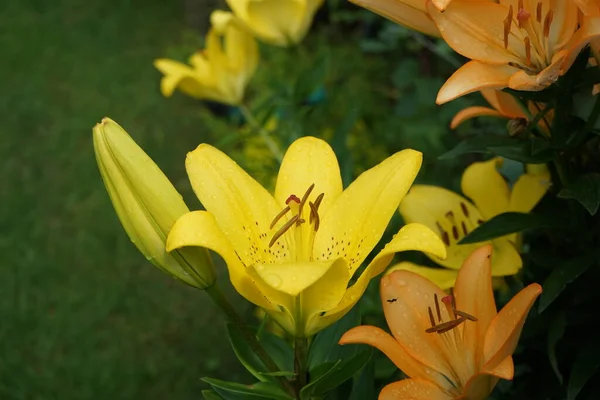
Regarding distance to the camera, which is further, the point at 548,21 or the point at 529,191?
the point at 529,191

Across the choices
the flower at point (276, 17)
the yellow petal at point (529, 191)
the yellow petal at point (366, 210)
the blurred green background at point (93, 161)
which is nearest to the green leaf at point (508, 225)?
the yellow petal at point (529, 191)

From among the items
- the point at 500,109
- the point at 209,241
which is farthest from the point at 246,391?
the point at 500,109

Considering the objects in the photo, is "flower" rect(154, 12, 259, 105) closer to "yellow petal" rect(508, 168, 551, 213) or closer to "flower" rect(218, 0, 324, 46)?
"flower" rect(218, 0, 324, 46)

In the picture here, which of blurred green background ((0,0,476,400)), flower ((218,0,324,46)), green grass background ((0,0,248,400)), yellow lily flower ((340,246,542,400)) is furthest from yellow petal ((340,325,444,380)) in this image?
green grass background ((0,0,248,400))

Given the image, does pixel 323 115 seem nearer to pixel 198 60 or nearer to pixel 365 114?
pixel 365 114

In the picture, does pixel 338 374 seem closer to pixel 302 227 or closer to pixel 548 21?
pixel 302 227

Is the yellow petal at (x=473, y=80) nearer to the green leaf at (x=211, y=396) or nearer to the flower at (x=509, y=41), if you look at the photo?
the flower at (x=509, y=41)

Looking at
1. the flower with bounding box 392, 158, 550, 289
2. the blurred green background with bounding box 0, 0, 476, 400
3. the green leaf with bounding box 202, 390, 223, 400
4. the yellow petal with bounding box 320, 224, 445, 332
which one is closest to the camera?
the yellow petal with bounding box 320, 224, 445, 332
